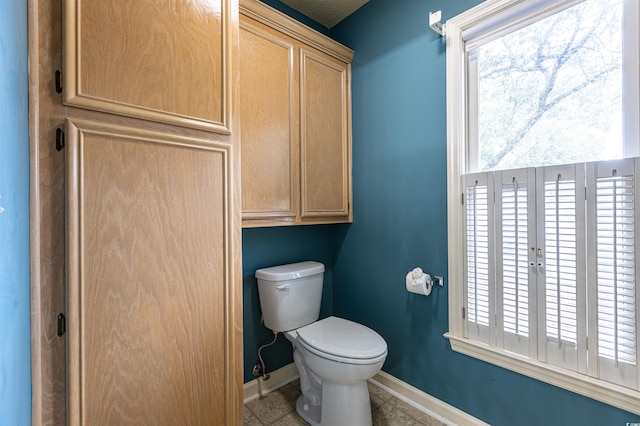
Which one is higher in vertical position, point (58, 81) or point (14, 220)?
point (58, 81)

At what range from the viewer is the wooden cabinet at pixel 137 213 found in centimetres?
79

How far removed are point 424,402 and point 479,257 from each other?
0.89m

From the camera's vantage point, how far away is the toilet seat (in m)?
1.34

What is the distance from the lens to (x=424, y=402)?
1.63 m

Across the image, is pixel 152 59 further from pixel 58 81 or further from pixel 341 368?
pixel 341 368

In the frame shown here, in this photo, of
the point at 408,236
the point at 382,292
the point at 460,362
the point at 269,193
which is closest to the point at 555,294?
the point at 460,362

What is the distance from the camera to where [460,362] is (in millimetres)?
1496

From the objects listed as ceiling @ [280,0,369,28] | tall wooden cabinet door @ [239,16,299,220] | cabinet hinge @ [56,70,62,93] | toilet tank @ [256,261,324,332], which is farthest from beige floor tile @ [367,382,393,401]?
ceiling @ [280,0,369,28]

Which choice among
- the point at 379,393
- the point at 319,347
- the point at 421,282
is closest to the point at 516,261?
the point at 421,282

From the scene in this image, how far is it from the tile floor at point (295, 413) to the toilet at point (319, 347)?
85 mm

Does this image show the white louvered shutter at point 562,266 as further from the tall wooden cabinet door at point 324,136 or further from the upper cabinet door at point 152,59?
the upper cabinet door at point 152,59

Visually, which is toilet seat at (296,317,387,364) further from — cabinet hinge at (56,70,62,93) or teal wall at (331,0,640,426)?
cabinet hinge at (56,70,62,93)

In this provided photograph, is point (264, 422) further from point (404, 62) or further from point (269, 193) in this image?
point (404, 62)

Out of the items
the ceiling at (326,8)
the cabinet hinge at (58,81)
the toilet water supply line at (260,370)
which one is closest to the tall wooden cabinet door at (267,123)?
the ceiling at (326,8)
